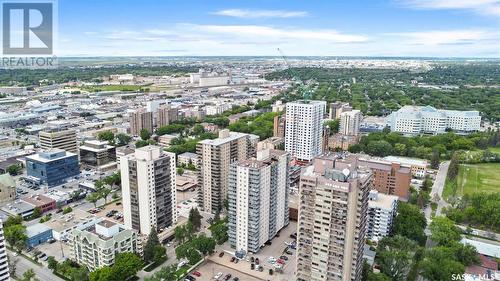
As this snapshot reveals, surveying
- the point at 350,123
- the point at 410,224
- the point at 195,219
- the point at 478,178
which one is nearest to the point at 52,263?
the point at 195,219

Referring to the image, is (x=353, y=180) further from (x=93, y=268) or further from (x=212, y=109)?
(x=212, y=109)

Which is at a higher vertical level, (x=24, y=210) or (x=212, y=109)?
(x=212, y=109)

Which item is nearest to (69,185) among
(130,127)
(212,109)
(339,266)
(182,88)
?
(130,127)

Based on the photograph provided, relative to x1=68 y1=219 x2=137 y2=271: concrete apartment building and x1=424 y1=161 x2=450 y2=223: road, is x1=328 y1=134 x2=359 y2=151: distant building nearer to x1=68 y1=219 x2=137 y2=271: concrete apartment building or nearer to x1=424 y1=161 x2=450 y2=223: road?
x1=424 y1=161 x2=450 y2=223: road

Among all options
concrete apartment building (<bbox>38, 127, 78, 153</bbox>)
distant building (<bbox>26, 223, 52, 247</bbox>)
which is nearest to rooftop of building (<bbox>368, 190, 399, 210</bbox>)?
distant building (<bbox>26, 223, 52, 247</bbox>)

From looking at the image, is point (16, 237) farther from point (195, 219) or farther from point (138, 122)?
point (138, 122)

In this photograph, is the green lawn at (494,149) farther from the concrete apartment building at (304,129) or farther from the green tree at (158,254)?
the green tree at (158,254)
